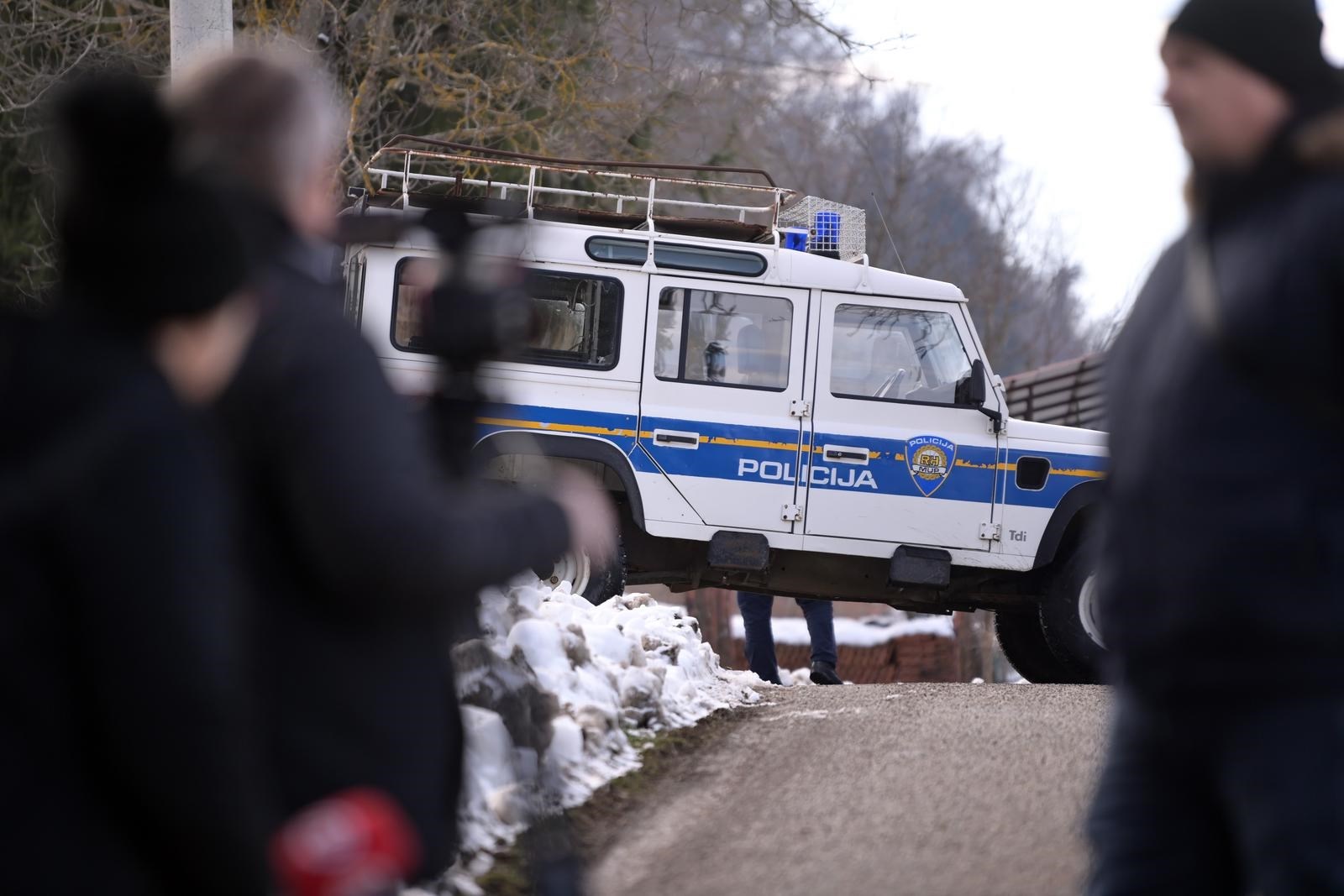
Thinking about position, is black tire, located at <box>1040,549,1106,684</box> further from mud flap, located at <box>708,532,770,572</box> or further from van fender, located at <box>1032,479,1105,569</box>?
mud flap, located at <box>708,532,770,572</box>

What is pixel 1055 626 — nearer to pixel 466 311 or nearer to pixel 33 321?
pixel 466 311

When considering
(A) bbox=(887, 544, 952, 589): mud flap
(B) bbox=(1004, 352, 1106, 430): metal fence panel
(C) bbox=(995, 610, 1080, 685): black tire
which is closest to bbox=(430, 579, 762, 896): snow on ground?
(A) bbox=(887, 544, 952, 589): mud flap

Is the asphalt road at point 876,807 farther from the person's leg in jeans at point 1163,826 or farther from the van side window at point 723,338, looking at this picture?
the van side window at point 723,338

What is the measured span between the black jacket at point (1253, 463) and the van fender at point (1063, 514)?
769cm

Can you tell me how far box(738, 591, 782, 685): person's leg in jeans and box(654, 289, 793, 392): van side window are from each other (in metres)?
1.57

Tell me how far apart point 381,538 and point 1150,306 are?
1.31m

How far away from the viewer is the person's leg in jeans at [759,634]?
10.6 metres

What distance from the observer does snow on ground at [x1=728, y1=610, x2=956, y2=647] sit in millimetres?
18547

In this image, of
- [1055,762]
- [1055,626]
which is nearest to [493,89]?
[1055,626]

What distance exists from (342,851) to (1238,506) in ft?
4.19

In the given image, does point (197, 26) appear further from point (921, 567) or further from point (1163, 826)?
point (1163, 826)

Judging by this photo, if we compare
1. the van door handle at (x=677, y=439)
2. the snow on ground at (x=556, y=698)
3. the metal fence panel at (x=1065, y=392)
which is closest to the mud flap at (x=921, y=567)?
the van door handle at (x=677, y=439)

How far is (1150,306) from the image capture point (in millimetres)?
2535

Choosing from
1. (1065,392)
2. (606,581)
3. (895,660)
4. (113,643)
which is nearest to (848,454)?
(606,581)
